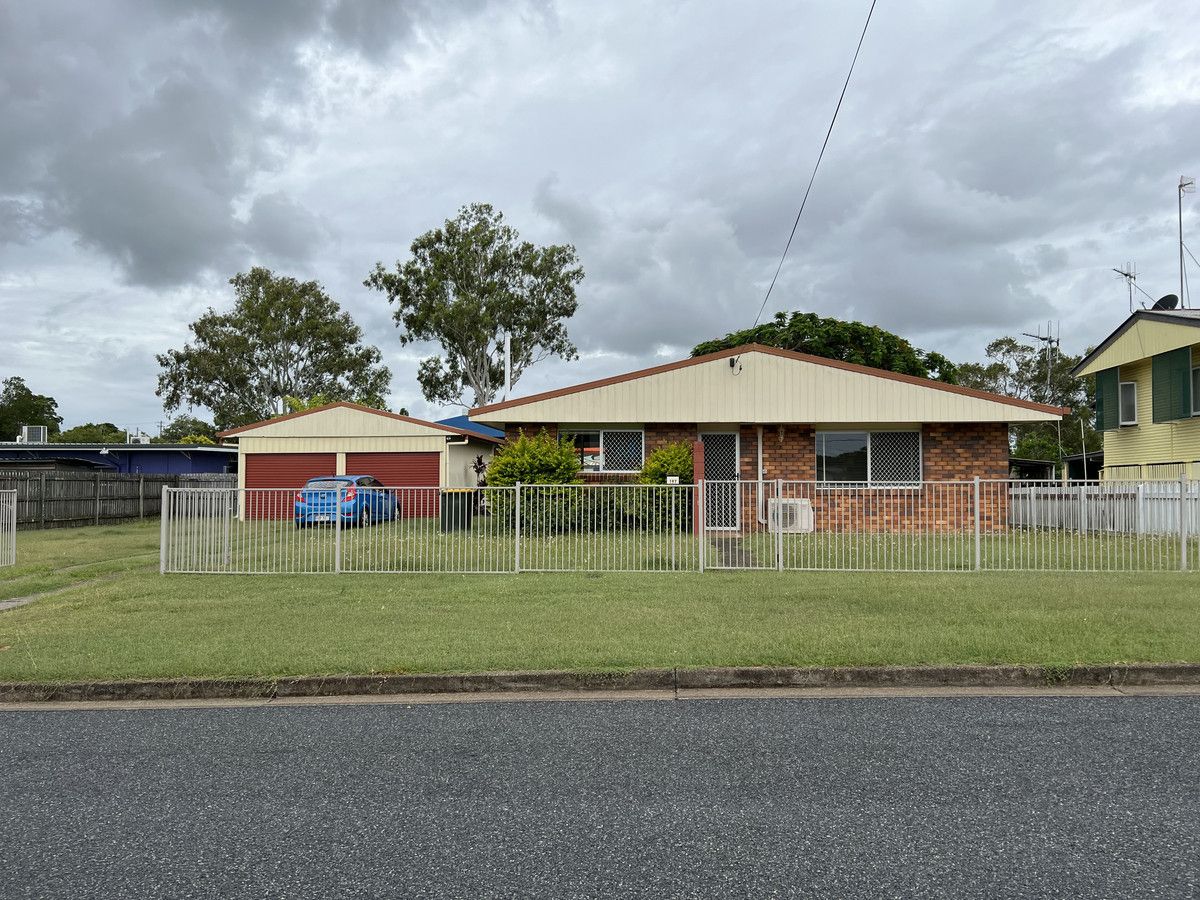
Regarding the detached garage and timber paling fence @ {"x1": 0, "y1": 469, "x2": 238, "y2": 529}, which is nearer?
timber paling fence @ {"x1": 0, "y1": 469, "x2": 238, "y2": 529}

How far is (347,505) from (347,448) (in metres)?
16.3

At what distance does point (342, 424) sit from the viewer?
28484 millimetres

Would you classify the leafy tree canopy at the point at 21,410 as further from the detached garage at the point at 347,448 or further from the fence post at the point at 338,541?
the fence post at the point at 338,541

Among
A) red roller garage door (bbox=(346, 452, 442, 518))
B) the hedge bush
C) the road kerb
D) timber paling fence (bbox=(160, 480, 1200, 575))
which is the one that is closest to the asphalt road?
the road kerb

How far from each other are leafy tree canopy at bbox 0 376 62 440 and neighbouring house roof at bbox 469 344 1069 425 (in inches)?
2696

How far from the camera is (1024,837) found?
3797 millimetres

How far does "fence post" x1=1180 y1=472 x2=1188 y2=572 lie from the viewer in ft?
39.4

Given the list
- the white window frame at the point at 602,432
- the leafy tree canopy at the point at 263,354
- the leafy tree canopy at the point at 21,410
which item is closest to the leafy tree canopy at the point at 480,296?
the leafy tree canopy at the point at 263,354

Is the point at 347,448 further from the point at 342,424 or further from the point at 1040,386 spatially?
the point at 1040,386

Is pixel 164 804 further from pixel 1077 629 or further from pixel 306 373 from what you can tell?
pixel 306 373

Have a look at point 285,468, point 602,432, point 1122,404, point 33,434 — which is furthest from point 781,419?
point 33,434

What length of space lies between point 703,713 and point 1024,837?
2408 mm

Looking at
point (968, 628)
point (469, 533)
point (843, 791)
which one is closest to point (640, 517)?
point (469, 533)

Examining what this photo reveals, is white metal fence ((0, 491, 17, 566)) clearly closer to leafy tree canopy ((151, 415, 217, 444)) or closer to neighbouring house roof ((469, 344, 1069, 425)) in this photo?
neighbouring house roof ((469, 344, 1069, 425))
